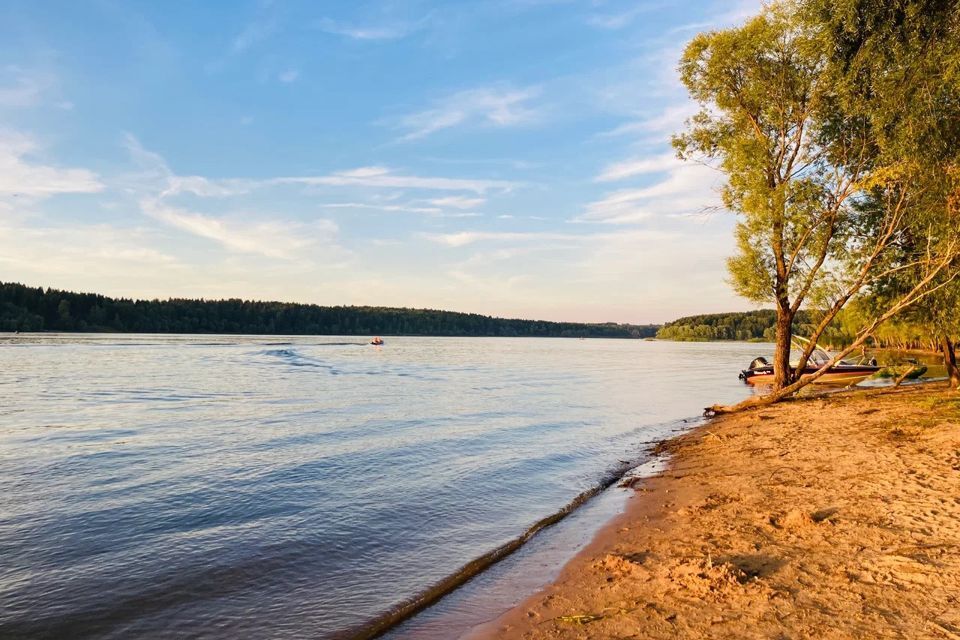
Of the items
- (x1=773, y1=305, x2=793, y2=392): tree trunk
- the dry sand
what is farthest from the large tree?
the dry sand

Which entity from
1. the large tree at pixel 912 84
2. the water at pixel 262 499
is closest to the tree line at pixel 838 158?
the large tree at pixel 912 84

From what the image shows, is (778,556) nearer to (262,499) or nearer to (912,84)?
(262,499)

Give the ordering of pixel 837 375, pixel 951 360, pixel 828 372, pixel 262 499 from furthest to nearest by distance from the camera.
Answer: pixel 837 375 < pixel 828 372 < pixel 951 360 < pixel 262 499

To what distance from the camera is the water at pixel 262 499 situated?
7.89 m

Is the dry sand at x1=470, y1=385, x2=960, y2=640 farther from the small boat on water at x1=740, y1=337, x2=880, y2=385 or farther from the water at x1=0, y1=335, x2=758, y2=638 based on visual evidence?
the small boat on water at x1=740, y1=337, x2=880, y2=385

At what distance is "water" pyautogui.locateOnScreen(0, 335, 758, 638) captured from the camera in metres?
7.89

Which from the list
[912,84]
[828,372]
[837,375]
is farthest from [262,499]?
[837,375]

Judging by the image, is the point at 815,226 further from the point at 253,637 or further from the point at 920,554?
the point at 253,637

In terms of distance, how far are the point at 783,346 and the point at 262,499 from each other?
81.8 feet

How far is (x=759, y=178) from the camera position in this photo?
25.3 meters

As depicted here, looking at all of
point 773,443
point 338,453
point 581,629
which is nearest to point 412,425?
point 338,453

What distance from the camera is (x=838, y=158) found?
2431 centimetres

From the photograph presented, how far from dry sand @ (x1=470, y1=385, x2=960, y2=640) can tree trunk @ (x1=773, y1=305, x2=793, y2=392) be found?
12.8m

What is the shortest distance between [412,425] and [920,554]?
18.6 meters
